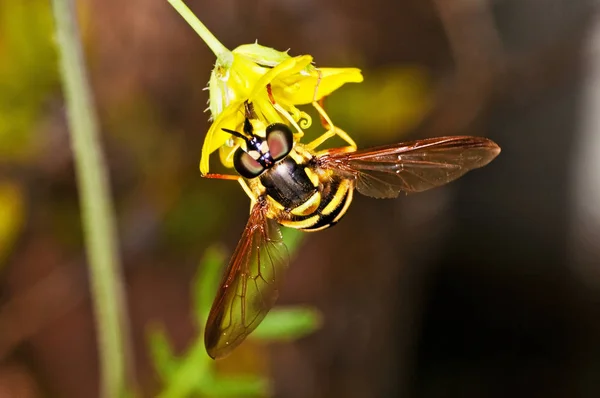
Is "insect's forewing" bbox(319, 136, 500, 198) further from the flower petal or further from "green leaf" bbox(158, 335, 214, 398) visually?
"green leaf" bbox(158, 335, 214, 398)

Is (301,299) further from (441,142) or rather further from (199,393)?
(441,142)

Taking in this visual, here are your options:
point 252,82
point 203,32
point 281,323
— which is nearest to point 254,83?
point 252,82

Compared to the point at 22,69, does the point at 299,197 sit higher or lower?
lower

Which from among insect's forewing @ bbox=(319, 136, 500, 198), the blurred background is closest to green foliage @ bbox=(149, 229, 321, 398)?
insect's forewing @ bbox=(319, 136, 500, 198)

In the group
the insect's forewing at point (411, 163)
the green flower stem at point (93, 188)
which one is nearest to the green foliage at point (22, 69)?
the green flower stem at point (93, 188)

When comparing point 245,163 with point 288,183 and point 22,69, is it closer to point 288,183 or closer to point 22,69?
point 288,183
